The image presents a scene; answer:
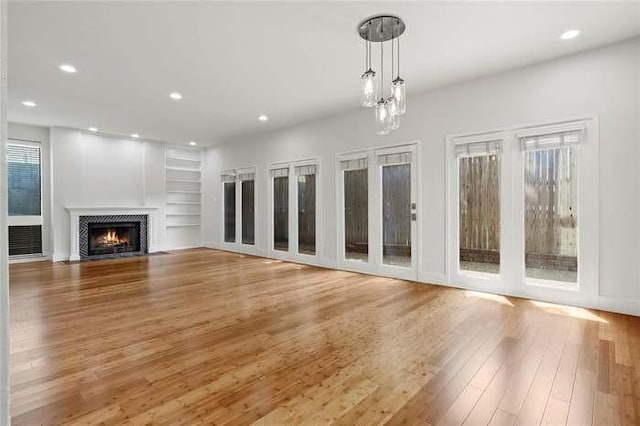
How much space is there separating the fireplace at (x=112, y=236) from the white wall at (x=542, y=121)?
5.34m

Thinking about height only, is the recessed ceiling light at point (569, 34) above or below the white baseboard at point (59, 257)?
above

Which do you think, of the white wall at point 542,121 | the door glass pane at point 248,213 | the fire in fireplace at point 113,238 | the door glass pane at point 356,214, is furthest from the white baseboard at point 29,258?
the door glass pane at point 356,214

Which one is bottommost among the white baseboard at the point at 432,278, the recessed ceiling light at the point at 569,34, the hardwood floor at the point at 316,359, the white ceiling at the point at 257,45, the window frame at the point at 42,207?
the hardwood floor at the point at 316,359

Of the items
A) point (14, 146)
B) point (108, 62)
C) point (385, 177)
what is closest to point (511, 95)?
point (385, 177)

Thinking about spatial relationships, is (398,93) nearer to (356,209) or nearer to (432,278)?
(432,278)

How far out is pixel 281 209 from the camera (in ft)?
25.1

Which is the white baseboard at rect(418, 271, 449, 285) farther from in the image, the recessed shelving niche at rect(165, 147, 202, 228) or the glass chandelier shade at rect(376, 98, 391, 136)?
the recessed shelving niche at rect(165, 147, 202, 228)

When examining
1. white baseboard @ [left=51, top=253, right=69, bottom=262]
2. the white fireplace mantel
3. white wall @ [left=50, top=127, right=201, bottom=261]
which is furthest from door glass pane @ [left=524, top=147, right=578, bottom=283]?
white baseboard @ [left=51, top=253, right=69, bottom=262]

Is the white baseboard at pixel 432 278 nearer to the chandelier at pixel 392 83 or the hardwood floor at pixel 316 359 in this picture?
the hardwood floor at pixel 316 359

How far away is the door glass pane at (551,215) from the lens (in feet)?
13.0

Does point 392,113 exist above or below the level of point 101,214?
above

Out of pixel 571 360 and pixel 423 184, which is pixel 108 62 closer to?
pixel 423 184

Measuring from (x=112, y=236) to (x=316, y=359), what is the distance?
7890 mm

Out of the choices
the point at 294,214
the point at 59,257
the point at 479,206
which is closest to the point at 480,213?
the point at 479,206
